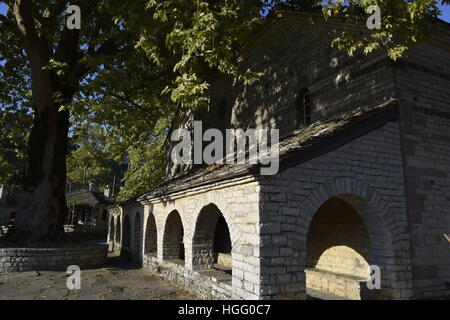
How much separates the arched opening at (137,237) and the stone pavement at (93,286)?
185 centimetres

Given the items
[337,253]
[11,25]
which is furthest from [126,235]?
[337,253]

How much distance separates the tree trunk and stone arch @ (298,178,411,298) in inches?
371

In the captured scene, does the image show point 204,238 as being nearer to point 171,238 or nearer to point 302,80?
point 171,238

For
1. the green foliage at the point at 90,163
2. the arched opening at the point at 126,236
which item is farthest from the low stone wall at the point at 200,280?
the green foliage at the point at 90,163

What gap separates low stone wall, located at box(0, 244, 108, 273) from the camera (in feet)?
33.6

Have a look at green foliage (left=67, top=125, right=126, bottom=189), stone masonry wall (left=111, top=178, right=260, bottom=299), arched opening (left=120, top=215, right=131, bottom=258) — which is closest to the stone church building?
stone masonry wall (left=111, top=178, right=260, bottom=299)

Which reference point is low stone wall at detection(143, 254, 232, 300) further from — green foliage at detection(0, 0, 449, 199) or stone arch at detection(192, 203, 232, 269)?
green foliage at detection(0, 0, 449, 199)

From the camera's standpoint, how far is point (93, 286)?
8359 millimetres

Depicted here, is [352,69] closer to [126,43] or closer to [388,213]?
[388,213]

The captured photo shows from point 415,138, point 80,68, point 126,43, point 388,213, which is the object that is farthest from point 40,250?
point 415,138

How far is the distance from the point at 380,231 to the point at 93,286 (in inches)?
270

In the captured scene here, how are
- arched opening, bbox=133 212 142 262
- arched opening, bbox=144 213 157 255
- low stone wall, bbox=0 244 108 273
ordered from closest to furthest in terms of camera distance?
low stone wall, bbox=0 244 108 273 → arched opening, bbox=144 213 157 255 → arched opening, bbox=133 212 142 262

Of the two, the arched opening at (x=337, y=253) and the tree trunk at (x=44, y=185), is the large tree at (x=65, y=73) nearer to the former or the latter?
the tree trunk at (x=44, y=185)

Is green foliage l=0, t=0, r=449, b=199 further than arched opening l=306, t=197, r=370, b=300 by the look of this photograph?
No
